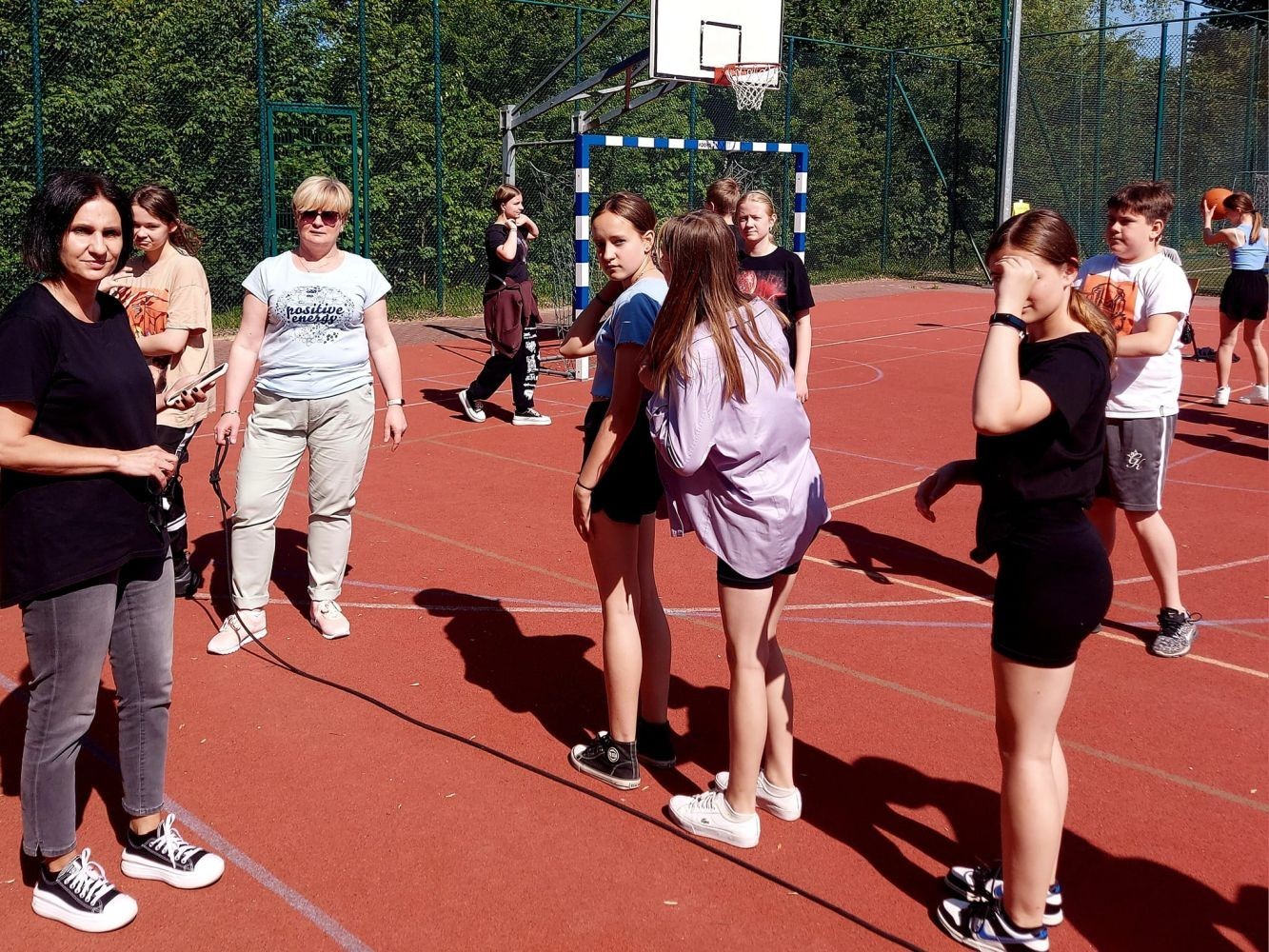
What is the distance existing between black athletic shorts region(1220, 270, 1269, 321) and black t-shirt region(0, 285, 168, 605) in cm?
1077

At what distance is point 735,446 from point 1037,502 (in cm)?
83

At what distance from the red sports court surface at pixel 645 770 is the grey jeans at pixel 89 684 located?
0.30 metres

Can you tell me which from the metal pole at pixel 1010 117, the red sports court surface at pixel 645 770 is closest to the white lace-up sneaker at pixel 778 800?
the red sports court surface at pixel 645 770

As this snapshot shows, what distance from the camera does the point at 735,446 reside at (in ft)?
11.3

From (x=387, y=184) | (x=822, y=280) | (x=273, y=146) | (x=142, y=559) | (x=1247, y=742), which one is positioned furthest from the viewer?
(x=822, y=280)

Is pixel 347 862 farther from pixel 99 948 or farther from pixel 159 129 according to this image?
pixel 159 129

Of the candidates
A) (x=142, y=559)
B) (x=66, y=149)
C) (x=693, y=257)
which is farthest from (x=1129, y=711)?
(x=66, y=149)

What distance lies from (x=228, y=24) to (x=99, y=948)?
14652 mm

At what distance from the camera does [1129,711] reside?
15.4 feet

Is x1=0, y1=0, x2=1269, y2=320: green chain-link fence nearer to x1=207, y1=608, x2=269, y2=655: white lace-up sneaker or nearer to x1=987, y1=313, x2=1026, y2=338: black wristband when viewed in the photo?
x1=207, y1=608, x2=269, y2=655: white lace-up sneaker

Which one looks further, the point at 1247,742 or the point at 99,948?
the point at 1247,742

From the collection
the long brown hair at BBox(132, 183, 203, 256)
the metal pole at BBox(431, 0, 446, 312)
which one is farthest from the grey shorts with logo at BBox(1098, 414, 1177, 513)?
the metal pole at BBox(431, 0, 446, 312)

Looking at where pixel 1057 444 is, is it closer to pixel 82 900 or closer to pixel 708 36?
pixel 82 900

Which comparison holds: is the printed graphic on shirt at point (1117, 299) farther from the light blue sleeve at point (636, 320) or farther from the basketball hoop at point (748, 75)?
the basketball hoop at point (748, 75)
